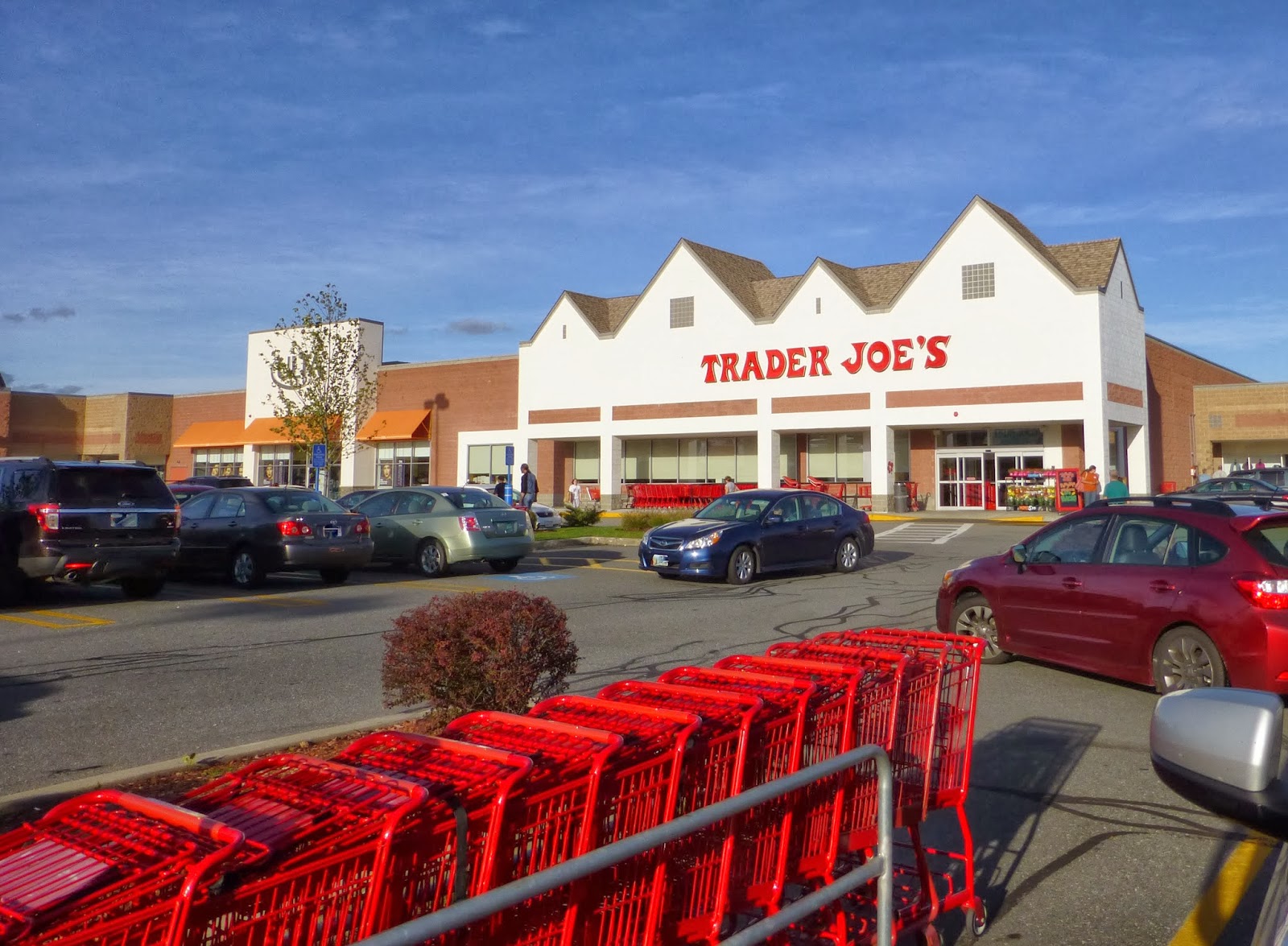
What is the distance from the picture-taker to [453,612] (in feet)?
20.7

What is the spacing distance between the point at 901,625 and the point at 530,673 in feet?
23.5

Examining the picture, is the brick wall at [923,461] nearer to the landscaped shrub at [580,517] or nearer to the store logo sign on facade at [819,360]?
the store logo sign on facade at [819,360]

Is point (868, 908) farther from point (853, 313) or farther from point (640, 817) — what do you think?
point (853, 313)

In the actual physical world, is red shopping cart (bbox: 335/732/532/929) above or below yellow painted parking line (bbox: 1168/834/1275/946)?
above

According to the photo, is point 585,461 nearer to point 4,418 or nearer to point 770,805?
point 4,418

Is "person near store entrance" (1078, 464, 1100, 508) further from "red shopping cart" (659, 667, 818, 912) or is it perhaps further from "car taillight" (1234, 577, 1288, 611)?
"red shopping cart" (659, 667, 818, 912)

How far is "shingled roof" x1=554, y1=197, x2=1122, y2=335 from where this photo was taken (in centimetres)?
4056

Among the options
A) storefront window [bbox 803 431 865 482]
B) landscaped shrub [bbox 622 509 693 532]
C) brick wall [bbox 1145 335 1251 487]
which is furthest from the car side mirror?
brick wall [bbox 1145 335 1251 487]

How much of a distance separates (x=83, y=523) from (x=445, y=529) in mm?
5918

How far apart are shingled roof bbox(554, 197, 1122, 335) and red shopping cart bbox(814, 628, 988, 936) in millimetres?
36675

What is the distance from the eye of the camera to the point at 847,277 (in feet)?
149

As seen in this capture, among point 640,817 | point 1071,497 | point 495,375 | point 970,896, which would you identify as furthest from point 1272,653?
point 495,375

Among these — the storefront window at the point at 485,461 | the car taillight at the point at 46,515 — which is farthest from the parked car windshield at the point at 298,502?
the storefront window at the point at 485,461

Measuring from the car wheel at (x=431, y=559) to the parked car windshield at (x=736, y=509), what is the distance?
168 inches
